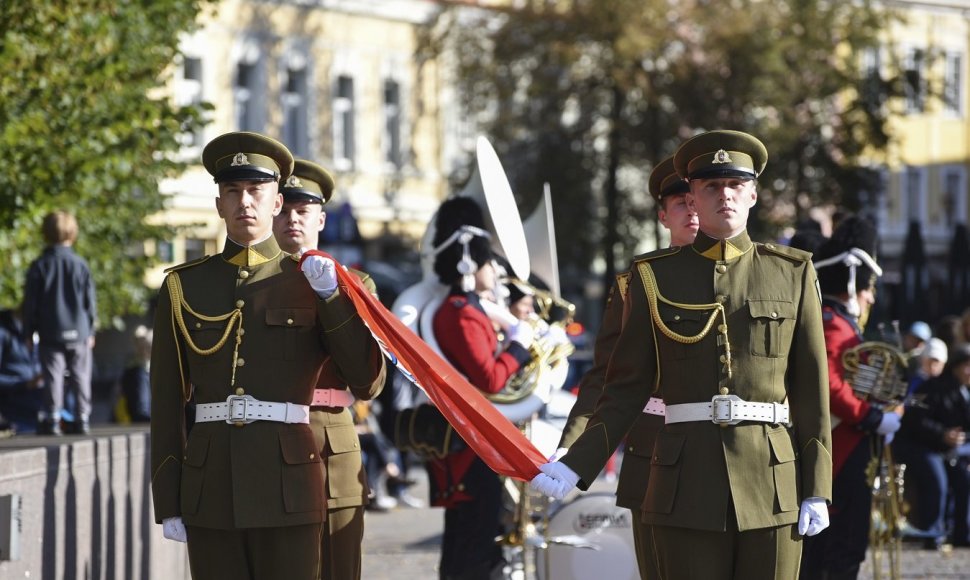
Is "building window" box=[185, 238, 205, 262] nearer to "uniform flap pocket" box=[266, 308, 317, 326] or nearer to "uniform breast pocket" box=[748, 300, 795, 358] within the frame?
"uniform flap pocket" box=[266, 308, 317, 326]

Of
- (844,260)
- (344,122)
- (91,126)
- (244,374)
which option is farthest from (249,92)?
(244,374)

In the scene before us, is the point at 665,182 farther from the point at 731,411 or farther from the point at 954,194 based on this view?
the point at 954,194

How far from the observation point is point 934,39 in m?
48.8

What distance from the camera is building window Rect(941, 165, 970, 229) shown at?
50875mm

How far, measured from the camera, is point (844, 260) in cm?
926

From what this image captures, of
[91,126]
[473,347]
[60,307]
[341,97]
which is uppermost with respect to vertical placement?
[341,97]

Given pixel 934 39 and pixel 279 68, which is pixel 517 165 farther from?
pixel 934 39

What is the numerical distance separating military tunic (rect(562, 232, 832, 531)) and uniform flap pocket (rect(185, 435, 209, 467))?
1.25m

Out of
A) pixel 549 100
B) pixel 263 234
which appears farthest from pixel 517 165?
pixel 263 234

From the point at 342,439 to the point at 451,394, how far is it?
17.7 inches

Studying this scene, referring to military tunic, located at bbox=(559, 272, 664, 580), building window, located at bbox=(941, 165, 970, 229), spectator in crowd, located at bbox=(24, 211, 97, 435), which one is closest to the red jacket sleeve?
military tunic, located at bbox=(559, 272, 664, 580)

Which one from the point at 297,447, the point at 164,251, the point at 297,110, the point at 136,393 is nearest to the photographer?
the point at 297,447

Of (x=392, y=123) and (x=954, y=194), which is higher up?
(x=392, y=123)

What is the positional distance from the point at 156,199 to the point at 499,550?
7678 millimetres
